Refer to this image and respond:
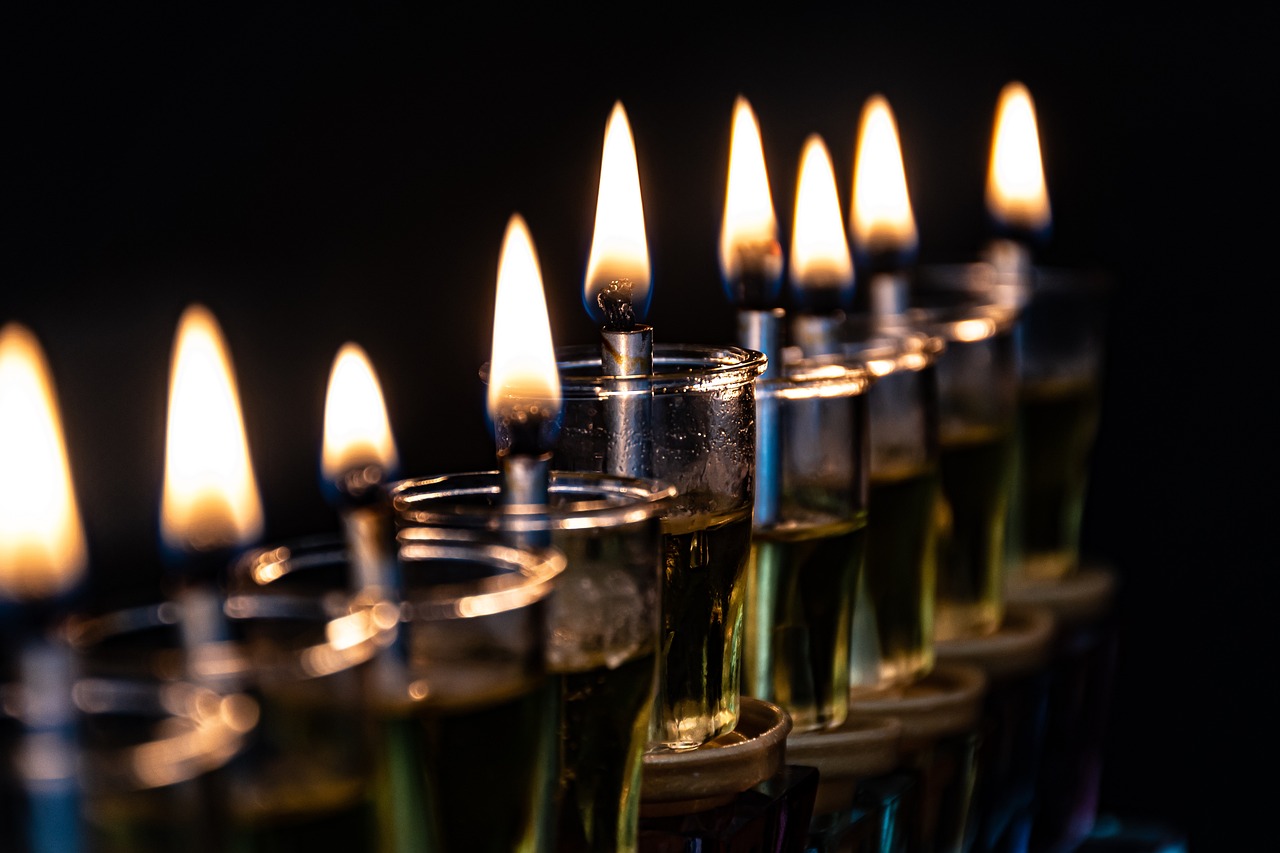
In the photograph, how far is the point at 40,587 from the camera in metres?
0.53

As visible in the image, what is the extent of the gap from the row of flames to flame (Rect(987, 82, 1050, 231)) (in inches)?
24.2

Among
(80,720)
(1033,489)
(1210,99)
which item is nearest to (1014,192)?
(1033,489)

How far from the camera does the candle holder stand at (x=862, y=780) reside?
1.03 m

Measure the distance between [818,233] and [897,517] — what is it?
222 millimetres

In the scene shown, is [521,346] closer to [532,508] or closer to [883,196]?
[532,508]

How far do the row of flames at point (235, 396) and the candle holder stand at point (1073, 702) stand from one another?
412 millimetres

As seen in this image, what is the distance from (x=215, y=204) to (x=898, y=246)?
2.77ft

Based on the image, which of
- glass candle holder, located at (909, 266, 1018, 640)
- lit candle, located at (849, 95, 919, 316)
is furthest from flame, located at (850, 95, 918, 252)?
glass candle holder, located at (909, 266, 1018, 640)

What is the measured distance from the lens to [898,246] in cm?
146

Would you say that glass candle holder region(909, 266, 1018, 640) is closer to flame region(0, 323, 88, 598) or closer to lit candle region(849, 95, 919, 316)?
lit candle region(849, 95, 919, 316)

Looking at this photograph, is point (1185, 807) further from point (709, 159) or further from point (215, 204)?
point (215, 204)

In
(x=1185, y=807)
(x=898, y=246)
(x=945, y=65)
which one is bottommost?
(x=1185, y=807)

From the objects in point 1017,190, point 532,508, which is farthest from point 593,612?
point 1017,190

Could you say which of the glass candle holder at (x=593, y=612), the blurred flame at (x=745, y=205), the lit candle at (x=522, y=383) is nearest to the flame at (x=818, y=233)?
the blurred flame at (x=745, y=205)
